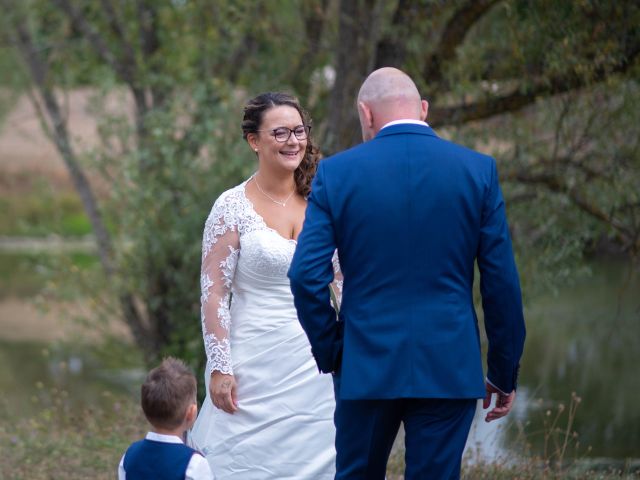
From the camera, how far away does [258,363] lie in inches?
162

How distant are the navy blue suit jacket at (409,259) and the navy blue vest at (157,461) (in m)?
0.58

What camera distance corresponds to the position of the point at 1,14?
1234 centimetres

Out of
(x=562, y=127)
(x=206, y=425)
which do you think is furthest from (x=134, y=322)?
(x=206, y=425)

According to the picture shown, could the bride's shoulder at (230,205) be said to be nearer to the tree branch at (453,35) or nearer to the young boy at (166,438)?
the young boy at (166,438)

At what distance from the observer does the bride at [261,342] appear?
404 cm

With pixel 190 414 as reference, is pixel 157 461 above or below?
below

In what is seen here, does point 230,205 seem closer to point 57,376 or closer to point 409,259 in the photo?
point 409,259

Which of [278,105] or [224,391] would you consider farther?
[278,105]

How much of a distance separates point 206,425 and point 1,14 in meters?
9.61

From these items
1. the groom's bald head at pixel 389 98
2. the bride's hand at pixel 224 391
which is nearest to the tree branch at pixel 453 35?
the bride's hand at pixel 224 391

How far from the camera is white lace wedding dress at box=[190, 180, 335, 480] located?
4023 millimetres

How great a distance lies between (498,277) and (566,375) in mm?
8834

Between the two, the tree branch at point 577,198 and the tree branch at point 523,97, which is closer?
the tree branch at point 523,97

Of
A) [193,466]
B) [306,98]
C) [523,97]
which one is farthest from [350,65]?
[193,466]
